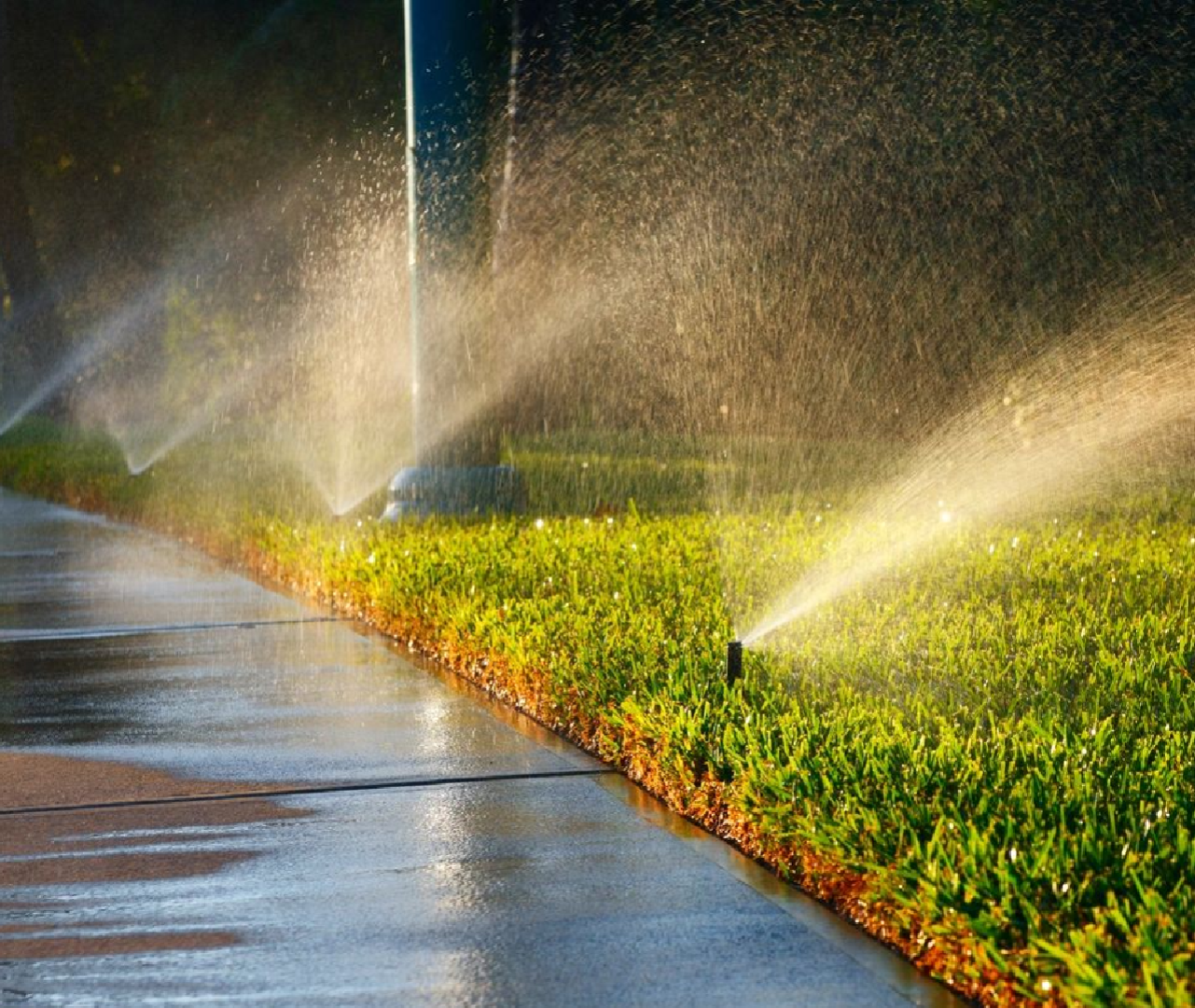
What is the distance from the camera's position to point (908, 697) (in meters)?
5.93

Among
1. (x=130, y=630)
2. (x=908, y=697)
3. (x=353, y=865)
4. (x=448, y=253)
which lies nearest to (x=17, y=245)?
(x=448, y=253)

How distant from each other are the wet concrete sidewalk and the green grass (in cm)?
16

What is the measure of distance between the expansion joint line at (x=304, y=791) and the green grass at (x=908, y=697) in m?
0.22

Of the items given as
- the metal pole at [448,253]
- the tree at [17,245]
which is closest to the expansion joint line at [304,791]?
the metal pole at [448,253]

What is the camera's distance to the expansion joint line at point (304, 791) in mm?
5469

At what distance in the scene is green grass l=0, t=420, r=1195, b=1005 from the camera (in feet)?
12.5

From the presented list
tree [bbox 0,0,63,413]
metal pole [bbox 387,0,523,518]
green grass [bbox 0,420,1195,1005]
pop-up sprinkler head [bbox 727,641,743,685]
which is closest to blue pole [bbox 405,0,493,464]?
metal pole [bbox 387,0,523,518]

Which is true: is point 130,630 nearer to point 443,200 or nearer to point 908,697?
point 443,200

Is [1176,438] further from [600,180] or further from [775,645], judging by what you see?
[775,645]

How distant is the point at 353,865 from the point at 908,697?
6.11 ft

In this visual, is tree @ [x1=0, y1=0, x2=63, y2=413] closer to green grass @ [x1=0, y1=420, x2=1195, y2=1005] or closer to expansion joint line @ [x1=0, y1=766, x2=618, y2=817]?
green grass @ [x1=0, y1=420, x2=1195, y2=1005]

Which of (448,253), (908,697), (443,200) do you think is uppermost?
(443,200)

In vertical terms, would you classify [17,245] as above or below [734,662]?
above

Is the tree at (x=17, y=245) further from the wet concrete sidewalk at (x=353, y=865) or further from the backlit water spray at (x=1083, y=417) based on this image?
the wet concrete sidewalk at (x=353, y=865)
